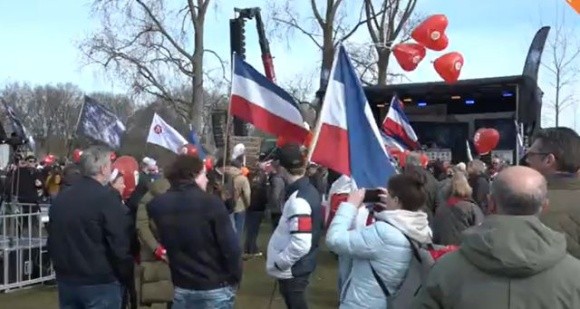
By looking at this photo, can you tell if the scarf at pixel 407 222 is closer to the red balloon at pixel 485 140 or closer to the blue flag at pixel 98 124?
the blue flag at pixel 98 124

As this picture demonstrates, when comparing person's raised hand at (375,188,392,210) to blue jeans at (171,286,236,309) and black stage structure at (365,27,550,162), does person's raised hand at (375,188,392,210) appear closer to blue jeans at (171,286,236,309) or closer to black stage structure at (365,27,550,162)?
blue jeans at (171,286,236,309)

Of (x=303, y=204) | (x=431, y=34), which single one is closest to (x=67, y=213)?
(x=303, y=204)

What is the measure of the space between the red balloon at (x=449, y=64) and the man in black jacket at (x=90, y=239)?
10024mm

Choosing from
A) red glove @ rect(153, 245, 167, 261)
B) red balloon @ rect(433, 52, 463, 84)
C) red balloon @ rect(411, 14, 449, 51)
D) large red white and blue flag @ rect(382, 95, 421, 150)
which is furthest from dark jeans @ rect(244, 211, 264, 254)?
red glove @ rect(153, 245, 167, 261)

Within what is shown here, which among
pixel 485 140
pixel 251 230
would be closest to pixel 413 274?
A: pixel 251 230

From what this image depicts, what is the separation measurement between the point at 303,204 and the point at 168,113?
30569 millimetres

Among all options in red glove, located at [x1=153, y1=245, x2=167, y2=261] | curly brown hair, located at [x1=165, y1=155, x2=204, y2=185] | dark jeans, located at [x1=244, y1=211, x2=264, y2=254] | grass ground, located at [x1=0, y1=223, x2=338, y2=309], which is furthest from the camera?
dark jeans, located at [x1=244, y1=211, x2=264, y2=254]

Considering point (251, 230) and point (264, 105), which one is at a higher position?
point (264, 105)

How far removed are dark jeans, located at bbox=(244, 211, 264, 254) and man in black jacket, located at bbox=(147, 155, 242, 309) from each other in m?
8.37

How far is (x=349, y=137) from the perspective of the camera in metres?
5.83

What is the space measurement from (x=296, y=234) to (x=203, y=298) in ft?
2.87

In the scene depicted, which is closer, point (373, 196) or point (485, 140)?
point (373, 196)

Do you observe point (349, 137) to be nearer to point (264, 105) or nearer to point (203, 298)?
point (203, 298)

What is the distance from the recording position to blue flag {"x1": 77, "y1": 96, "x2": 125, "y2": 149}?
43.5 feet
